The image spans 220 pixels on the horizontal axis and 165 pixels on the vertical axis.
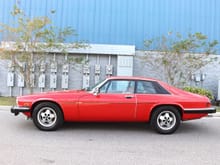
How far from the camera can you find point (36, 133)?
5.86 m

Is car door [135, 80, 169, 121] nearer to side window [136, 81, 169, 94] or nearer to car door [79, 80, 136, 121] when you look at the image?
side window [136, 81, 169, 94]

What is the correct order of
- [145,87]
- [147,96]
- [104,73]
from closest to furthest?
[147,96]
[145,87]
[104,73]

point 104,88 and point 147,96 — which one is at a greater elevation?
point 104,88

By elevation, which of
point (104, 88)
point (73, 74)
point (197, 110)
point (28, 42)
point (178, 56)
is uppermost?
point (28, 42)

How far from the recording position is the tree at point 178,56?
11719 millimetres

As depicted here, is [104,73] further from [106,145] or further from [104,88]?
[106,145]

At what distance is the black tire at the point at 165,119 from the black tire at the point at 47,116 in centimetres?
232

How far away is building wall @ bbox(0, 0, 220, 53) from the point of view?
45.6 feet

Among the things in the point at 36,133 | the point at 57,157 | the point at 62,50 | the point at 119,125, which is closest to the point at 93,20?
the point at 62,50

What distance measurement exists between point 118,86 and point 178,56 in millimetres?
6533

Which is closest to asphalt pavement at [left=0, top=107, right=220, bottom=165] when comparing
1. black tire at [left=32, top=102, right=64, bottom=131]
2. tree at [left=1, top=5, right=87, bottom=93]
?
black tire at [left=32, top=102, right=64, bottom=131]

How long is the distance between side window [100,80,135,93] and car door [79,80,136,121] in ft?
0.09

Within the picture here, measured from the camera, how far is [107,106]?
5.98 meters

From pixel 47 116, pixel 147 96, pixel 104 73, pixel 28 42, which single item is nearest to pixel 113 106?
pixel 147 96
